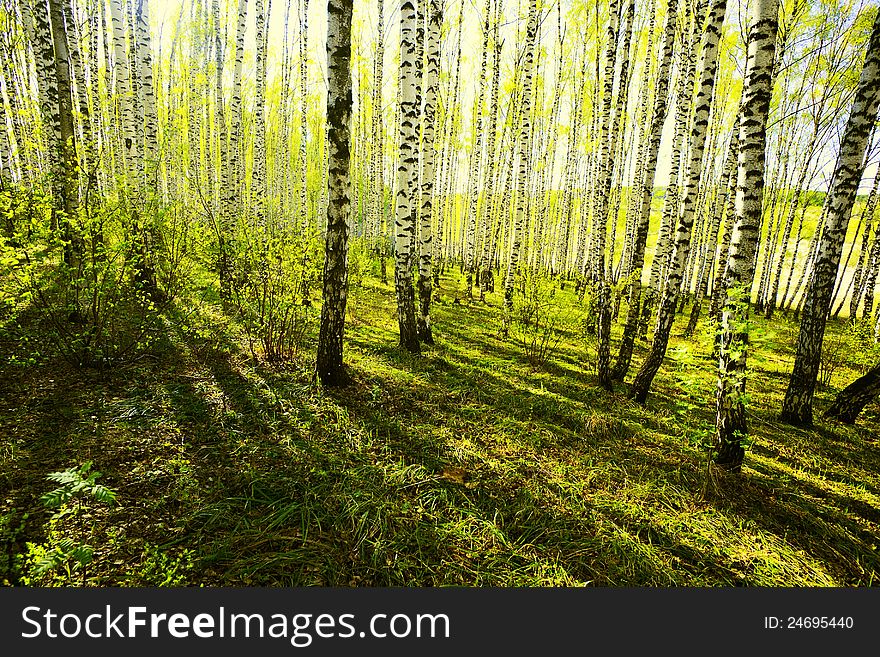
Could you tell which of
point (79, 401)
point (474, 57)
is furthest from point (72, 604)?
point (474, 57)

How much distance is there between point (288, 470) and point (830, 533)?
4.63m

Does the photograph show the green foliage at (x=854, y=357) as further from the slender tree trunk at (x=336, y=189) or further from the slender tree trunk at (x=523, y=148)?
the slender tree trunk at (x=336, y=189)

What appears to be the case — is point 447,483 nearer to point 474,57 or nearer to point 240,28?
point 240,28

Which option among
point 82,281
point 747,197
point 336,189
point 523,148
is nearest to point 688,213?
point 747,197

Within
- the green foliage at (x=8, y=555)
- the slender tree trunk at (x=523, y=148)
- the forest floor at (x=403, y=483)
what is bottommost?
the forest floor at (x=403, y=483)

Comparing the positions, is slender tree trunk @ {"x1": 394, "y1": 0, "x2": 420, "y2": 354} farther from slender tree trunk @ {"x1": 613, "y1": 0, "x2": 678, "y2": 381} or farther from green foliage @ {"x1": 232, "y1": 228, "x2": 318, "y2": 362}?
slender tree trunk @ {"x1": 613, "y1": 0, "x2": 678, "y2": 381}

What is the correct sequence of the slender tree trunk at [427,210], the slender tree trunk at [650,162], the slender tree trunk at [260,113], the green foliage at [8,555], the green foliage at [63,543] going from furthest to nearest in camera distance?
the slender tree trunk at [260,113]
the slender tree trunk at [427,210]
the slender tree trunk at [650,162]
the green foliage at [8,555]
the green foliage at [63,543]

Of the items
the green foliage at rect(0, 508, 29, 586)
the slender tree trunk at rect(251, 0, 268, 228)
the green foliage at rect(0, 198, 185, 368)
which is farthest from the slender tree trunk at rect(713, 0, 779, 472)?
the slender tree trunk at rect(251, 0, 268, 228)

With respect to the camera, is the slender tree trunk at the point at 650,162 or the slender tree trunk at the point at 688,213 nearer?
the slender tree trunk at the point at 688,213

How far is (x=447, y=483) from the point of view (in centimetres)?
344

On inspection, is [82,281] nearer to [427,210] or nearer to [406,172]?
[406,172]

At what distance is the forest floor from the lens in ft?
8.30

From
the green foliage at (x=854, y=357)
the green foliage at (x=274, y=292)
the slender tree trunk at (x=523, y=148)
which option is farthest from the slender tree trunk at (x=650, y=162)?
the green foliage at (x=274, y=292)

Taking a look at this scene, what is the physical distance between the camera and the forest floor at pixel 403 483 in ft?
8.30
